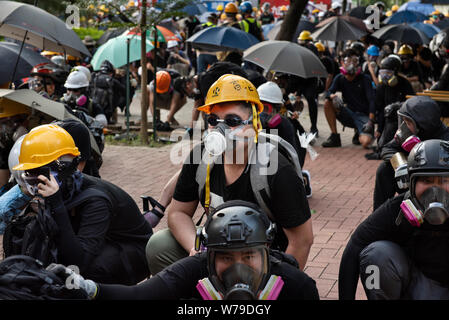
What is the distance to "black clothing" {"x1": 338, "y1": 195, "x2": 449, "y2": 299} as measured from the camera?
3.49 metres

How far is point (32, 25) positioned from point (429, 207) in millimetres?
5645

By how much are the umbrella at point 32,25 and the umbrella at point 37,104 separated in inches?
84.1

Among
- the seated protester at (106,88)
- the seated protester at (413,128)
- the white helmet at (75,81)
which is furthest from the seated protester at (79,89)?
the seated protester at (413,128)

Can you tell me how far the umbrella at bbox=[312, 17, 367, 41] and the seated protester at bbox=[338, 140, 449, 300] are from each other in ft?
37.9

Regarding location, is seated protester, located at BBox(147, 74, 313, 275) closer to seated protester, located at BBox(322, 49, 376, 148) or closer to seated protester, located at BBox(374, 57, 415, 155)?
seated protester, located at BBox(374, 57, 415, 155)

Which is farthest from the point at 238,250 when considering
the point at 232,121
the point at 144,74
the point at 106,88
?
the point at 106,88

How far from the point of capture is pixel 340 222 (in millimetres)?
7422

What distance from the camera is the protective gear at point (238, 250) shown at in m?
2.88

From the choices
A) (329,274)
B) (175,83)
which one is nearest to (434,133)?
(329,274)

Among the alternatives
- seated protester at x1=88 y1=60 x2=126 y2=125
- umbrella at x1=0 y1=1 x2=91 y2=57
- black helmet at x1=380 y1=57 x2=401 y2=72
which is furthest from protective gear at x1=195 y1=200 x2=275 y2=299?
seated protester at x1=88 y1=60 x2=126 y2=125

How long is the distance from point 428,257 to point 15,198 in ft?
7.62

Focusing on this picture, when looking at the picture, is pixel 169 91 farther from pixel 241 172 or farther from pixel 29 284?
pixel 29 284

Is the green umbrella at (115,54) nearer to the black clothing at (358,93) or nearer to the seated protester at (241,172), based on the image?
the black clothing at (358,93)
